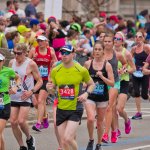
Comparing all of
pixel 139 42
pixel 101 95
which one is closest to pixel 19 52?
pixel 101 95

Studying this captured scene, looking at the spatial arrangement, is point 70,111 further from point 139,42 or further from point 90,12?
point 90,12

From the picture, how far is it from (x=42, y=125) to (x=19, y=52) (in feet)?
11.8

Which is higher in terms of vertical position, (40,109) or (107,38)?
(107,38)

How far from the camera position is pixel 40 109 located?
17234mm

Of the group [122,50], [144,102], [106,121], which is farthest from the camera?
[144,102]

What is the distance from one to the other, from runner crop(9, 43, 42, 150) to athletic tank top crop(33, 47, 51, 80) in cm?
248

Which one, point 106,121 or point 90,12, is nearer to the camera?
point 106,121

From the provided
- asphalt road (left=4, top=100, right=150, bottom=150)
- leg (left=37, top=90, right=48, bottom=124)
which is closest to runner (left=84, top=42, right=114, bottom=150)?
asphalt road (left=4, top=100, right=150, bottom=150)

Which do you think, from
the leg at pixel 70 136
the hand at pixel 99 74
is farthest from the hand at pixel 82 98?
the hand at pixel 99 74

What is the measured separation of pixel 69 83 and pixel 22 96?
5.33 ft

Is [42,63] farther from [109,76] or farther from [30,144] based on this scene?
[30,144]

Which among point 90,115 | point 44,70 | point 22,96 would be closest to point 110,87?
point 90,115

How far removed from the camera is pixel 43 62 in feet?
57.1

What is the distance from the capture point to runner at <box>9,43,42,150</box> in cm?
1417
